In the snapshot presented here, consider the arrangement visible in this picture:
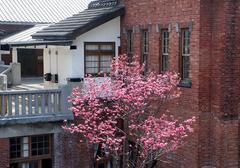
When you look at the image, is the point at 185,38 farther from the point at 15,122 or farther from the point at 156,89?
the point at 15,122

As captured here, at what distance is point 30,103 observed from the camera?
15344mm

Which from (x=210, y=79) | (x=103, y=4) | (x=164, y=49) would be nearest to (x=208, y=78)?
(x=210, y=79)

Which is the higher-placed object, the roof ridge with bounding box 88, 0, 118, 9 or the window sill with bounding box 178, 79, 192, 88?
the roof ridge with bounding box 88, 0, 118, 9

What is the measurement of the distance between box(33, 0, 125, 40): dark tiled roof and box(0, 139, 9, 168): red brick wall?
14.6ft

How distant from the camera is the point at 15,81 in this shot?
23.6 metres

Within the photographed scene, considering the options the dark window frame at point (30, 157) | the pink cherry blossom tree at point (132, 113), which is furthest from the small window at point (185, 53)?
the dark window frame at point (30, 157)

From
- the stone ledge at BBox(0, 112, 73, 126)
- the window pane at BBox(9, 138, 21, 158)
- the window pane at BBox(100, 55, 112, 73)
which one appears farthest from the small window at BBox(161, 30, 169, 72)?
the window pane at BBox(9, 138, 21, 158)

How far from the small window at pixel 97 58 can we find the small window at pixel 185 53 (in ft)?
13.1

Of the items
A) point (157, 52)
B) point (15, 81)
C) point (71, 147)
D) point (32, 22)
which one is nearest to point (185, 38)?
point (157, 52)

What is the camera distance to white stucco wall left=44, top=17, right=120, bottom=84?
703 inches

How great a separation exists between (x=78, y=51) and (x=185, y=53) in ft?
15.2

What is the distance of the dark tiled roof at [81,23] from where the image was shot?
1716 cm

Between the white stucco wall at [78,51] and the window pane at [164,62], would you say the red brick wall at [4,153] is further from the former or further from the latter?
the window pane at [164,62]

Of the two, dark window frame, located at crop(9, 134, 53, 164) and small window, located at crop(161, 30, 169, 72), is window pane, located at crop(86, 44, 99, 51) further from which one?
dark window frame, located at crop(9, 134, 53, 164)
